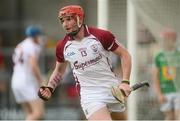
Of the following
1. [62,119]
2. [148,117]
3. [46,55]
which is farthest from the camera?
[46,55]

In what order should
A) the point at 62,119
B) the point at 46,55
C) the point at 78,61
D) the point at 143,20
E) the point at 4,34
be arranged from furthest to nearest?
1. the point at 4,34
2. the point at 46,55
3. the point at 62,119
4. the point at 143,20
5. the point at 78,61

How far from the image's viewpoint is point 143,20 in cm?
1321

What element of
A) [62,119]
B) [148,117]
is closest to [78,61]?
[148,117]

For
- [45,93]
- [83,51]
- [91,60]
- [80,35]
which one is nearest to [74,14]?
[80,35]

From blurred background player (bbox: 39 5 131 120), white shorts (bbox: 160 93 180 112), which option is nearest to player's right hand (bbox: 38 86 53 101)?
blurred background player (bbox: 39 5 131 120)

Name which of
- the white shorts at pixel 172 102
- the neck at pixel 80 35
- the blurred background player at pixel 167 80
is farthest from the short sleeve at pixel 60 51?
the white shorts at pixel 172 102

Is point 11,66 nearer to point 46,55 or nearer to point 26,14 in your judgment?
point 46,55

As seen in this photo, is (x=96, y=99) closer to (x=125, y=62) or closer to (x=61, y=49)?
(x=125, y=62)

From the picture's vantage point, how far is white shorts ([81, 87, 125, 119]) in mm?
9750

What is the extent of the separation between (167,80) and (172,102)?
35 cm

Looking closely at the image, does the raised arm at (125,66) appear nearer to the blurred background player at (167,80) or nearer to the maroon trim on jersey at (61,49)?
the maroon trim on jersey at (61,49)

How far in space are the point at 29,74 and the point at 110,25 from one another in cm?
192

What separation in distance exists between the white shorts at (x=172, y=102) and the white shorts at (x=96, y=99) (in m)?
4.07

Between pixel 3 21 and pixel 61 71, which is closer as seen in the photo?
pixel 61 71
